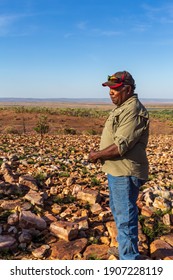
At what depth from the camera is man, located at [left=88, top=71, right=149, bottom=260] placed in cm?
285

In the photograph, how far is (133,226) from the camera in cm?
305

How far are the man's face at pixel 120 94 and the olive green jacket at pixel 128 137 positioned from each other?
2.0 inches

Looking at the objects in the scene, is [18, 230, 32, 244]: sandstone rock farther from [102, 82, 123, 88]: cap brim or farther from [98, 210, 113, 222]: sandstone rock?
[102, 82, 123, 88]: cap brim

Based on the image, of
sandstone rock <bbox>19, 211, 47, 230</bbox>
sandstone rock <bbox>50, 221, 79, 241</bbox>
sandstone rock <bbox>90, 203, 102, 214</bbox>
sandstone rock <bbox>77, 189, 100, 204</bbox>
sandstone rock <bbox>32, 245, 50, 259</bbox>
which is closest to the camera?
sandstone rock <bbox>32, 245, 50, 259</bbox>

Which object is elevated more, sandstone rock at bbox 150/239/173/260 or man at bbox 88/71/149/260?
man at bbox 88/71/149/260

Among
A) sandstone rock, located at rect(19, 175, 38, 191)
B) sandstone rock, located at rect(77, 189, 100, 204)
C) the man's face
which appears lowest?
sandstone rock, located at rect(77, 189, 100, 204)

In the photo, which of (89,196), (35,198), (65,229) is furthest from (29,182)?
(65,229)

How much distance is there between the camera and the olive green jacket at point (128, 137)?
112 inches

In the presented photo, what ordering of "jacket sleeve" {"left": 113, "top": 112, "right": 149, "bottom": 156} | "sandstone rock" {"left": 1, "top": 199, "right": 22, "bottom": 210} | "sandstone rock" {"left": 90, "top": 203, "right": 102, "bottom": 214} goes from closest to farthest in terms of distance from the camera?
1. "jacket sleeve" {"left": 113, "top": 112, "right": 149, "bottom": 156}
2. "sandstone rock" {"left": 1, "top": 199, "right": 22, "bottom": 210}
3. "sandstone rock" {"left": 90, "top": 203, "right": 102, "bottom": 214}

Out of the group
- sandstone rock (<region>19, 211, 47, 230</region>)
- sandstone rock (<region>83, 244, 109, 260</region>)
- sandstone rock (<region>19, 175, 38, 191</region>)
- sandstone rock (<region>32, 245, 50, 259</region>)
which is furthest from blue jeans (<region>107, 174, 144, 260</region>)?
sandstone rock (<region>19, 175, 38, 191</region>)

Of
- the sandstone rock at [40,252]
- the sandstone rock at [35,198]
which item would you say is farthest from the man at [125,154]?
the sandstone rock at [35,198]

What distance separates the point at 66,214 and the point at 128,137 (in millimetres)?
2147

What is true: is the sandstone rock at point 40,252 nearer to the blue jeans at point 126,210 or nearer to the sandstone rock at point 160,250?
the blue jeans at point 126,210
